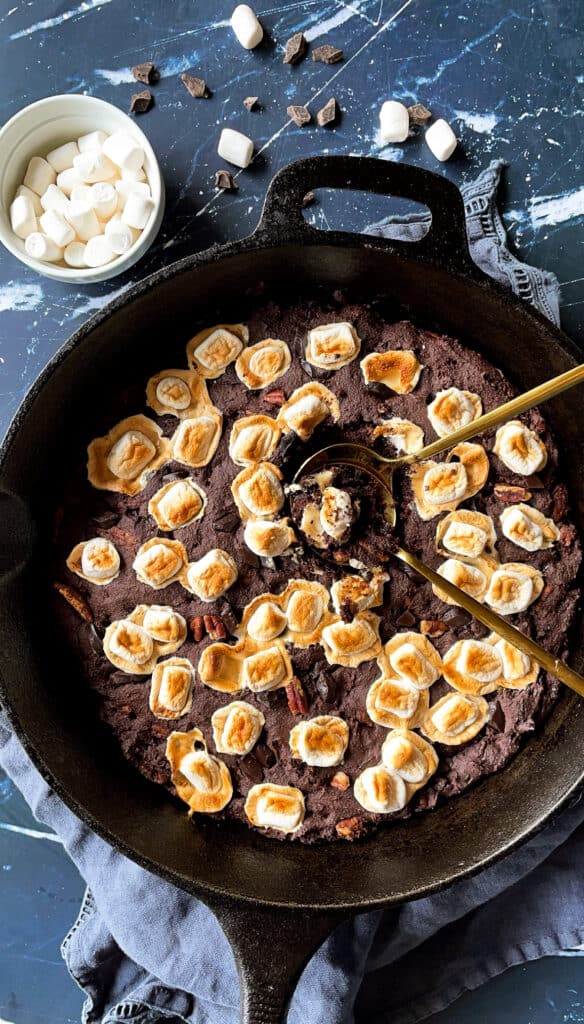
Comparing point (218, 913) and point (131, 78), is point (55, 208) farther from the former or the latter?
point (218, 913)

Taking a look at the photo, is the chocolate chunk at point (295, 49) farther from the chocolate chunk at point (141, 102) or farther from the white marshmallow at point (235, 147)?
the chocolate chunk at point (141, 102)

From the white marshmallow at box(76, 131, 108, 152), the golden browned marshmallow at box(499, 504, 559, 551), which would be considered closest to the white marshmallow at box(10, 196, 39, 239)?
the white marshmallow at box(76, 131, 108, 152)

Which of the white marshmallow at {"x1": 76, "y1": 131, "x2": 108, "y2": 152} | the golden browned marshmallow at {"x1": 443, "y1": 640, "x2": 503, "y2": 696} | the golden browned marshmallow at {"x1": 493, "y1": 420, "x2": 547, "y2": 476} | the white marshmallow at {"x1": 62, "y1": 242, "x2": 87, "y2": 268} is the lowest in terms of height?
the golden browned marshmallow at {"x1": 443, "y1": 640, "x2": 503, "y2": 696}

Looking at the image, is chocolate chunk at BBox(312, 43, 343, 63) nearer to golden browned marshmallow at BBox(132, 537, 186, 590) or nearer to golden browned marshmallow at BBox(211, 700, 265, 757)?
golden browned marshmallow at BBox(132, 537, 186, 590)

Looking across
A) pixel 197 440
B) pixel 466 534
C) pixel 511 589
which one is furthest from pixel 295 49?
pixel 511 589

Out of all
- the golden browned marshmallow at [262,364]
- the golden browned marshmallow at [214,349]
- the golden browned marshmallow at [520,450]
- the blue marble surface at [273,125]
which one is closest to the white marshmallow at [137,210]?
the blue marble surface at [273,125]

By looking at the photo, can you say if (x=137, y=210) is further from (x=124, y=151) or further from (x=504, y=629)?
(x=504, y=629)
